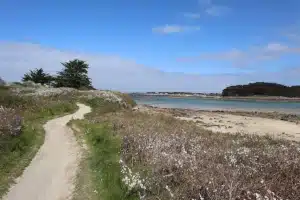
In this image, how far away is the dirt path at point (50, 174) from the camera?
10.2 metres

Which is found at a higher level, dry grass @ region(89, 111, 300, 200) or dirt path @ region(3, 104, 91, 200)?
dry grass @ region(89, 111, 300, 200)

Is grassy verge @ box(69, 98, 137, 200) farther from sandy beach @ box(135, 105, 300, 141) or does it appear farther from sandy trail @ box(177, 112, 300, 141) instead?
sandy trail @ box(177, 112, 300, 141)

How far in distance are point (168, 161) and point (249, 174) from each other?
2.16 m

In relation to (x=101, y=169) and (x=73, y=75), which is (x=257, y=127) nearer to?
(x=101, y=169)

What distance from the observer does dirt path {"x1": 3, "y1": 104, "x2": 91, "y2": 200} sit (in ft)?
33.6

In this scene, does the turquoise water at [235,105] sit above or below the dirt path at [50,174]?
below

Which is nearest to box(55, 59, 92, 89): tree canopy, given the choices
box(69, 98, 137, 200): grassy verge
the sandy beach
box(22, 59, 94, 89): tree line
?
box(22, 59, 94, 89): tree line

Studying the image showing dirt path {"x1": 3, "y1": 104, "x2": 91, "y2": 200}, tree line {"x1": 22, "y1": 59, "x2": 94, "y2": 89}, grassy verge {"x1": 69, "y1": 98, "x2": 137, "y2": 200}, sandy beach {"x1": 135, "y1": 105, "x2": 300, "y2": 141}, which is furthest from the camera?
tree line {"x1": 22, "y1": 59, "x2": 94, "y2": 89}

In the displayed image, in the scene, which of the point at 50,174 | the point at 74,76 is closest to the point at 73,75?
the point at 74,76

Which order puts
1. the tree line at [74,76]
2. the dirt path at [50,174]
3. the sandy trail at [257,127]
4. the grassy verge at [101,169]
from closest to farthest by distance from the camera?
the grassy verge at [101,169] < the dirt path at [50,174] < the sandy trail at [257,127] < the tree line at [74,76]

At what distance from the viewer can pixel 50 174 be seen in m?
12.2

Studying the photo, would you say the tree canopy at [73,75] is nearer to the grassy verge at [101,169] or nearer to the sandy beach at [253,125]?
the sandy beach at [253,125]

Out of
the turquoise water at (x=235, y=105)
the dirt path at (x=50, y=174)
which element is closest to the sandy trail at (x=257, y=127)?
the dirt path at (x=50, y=174)

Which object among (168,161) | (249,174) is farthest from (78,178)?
(249,174)
